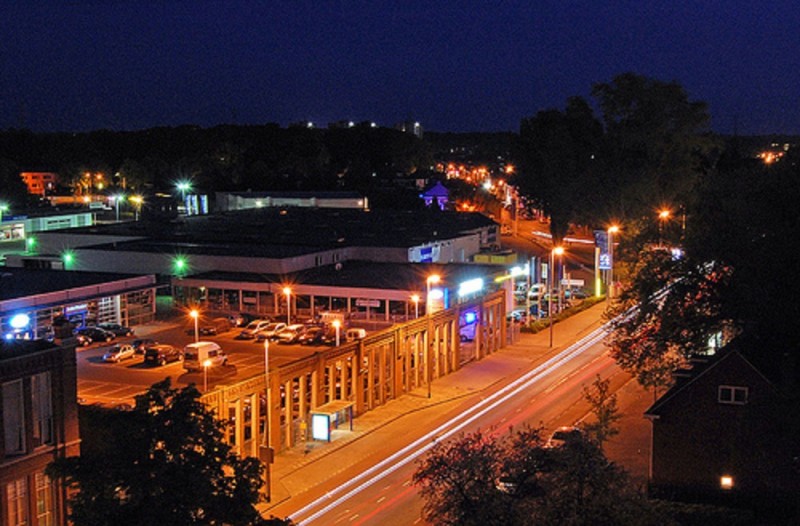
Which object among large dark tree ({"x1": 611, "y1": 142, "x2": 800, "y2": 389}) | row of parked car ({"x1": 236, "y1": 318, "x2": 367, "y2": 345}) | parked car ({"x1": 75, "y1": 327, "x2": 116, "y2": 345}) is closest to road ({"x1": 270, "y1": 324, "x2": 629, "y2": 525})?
large dark tree ({"x1": 611, "y1": 142, "x2": 800, "y2": 389})

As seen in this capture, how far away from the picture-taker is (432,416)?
36.8 m

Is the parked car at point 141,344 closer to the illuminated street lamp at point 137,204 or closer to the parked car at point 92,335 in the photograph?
the parked car at point 92,335

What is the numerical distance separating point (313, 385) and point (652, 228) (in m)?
14.7

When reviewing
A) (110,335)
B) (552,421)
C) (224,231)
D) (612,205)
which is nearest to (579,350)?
(552,421)

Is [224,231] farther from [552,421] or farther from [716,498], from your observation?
[716,498]

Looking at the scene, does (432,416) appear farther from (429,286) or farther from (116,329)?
(116,329)

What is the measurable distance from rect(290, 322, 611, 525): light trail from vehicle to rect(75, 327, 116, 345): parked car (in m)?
20.2

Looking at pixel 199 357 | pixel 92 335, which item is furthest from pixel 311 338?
pixel 92 335

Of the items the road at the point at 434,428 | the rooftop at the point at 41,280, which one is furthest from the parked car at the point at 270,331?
the road at the point at 434,428

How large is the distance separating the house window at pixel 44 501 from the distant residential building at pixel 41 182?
146 meters

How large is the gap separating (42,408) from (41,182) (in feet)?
486

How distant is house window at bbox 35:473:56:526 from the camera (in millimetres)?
22547

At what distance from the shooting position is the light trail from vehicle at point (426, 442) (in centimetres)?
2672

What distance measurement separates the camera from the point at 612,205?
7800 centimetres
